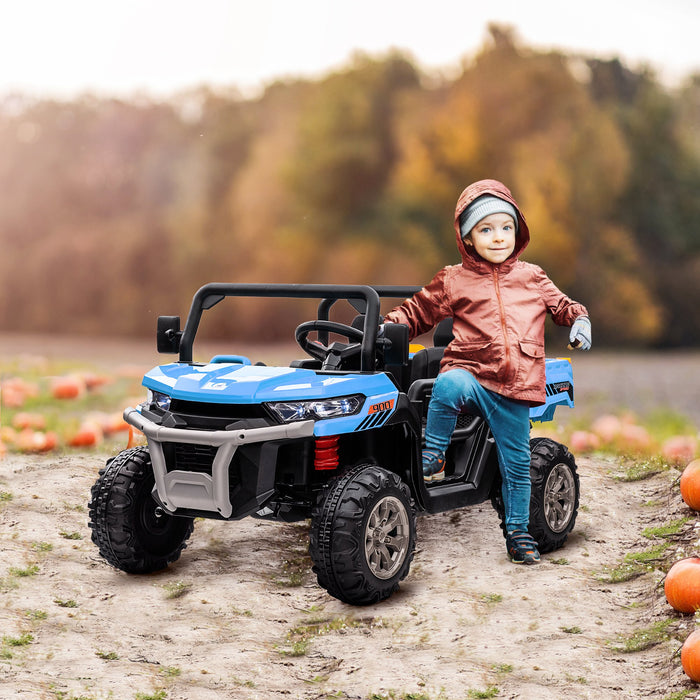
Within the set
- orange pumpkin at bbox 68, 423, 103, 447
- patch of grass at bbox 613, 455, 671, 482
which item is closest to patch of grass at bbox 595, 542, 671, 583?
patch of grass at bbox 613, 455, 671, 482

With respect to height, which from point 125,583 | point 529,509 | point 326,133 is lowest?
point 125,583

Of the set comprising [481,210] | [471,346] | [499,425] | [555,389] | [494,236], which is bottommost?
[499,425]

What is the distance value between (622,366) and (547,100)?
3.32 meters

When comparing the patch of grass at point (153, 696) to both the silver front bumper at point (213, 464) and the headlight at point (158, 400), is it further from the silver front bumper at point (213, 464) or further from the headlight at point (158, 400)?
the headlight at point (158, 400)

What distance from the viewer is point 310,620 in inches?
190

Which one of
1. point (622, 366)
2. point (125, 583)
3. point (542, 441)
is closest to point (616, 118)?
point (622, 366)

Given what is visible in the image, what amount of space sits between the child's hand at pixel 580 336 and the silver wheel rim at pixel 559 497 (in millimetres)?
803

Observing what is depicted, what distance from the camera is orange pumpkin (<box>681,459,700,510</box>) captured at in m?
5.83

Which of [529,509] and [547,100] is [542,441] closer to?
[529,509]

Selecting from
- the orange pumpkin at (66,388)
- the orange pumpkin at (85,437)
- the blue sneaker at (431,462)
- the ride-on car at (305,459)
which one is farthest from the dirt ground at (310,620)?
the orange pumpkin at (66,388)

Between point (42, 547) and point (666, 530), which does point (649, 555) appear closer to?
point (666, 530)

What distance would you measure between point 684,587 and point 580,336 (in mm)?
1149

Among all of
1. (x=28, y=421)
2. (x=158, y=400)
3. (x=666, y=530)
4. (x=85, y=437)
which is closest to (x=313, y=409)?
(x=158, y=400)

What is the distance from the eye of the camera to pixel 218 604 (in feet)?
16.3
